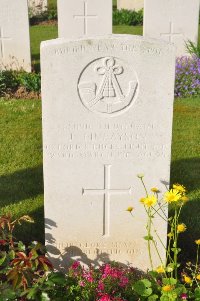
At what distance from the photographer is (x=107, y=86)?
324 centimetres

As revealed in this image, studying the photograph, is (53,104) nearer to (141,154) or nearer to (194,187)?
(141,154)

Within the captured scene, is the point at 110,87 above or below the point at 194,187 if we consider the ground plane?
above

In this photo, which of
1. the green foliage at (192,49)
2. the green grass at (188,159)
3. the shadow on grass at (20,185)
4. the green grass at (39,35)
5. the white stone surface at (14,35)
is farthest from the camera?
the green grass at (39,35)

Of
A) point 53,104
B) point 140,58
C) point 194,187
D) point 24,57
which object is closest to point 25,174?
point 194,187

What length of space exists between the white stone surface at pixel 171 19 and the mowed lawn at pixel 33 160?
5.30 feet

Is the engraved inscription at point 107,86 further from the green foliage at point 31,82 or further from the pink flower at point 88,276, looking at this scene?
the green foliage at point 31,82

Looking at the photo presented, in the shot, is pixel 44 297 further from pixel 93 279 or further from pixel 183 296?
pixel 183 296

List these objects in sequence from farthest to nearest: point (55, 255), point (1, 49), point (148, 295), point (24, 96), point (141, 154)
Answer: point (1, 49)
point (24, 96)
point (55, 255)
point (141, 154)
point (148, 295)

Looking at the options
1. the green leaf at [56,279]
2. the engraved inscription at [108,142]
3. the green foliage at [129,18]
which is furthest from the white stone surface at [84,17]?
the green foliage at [129,18]

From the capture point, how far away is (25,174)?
212 inches

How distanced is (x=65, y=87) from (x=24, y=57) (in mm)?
6225

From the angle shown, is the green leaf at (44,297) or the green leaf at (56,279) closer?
the green leaf at (44,297)

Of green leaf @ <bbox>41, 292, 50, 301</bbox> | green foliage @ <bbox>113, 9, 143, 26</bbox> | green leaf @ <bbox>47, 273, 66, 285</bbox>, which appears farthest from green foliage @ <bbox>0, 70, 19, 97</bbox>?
green foliage @ <bbox>113, 9, 143, 26</bbox>

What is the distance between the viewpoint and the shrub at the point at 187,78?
8305 millimetres
